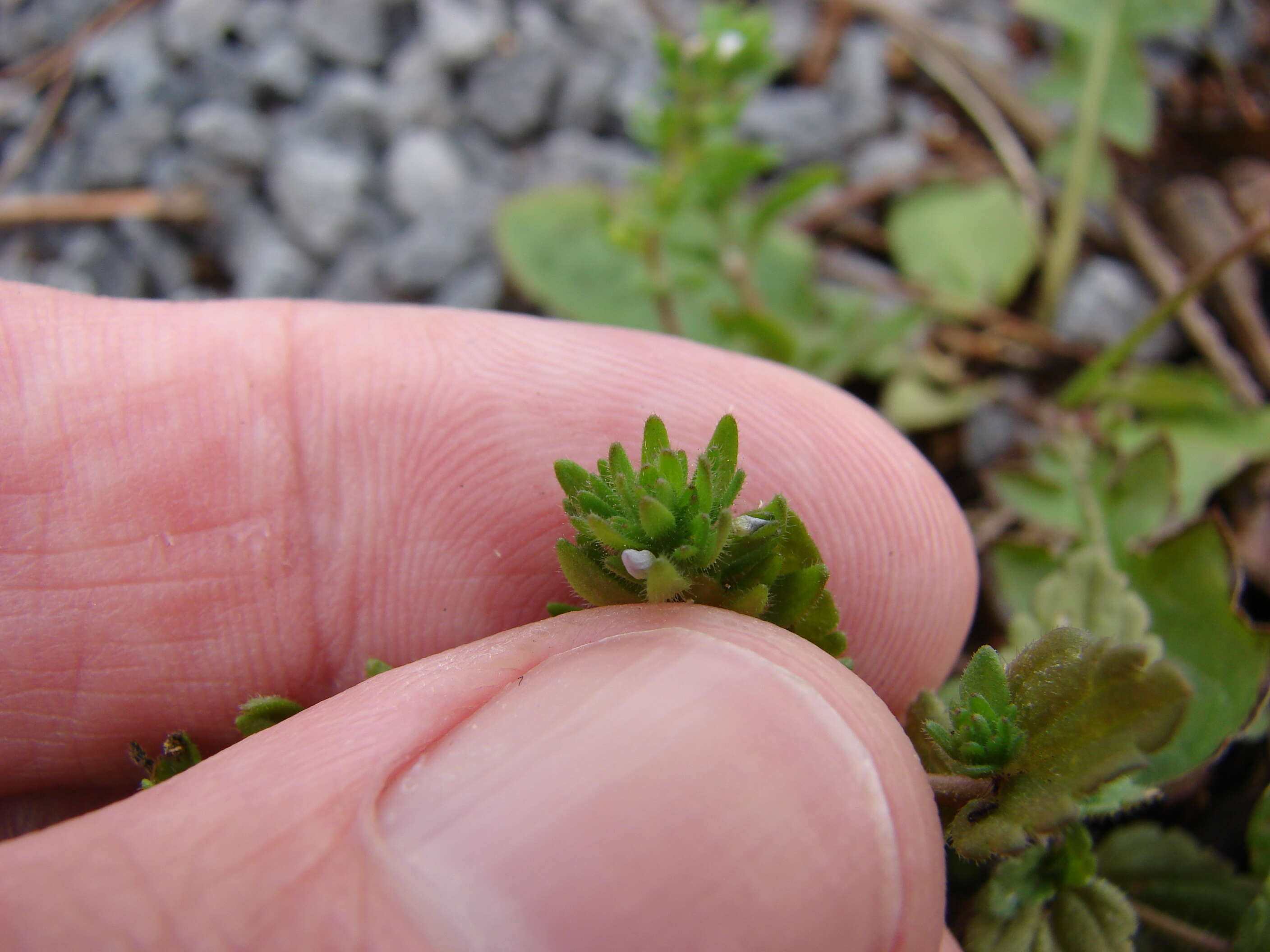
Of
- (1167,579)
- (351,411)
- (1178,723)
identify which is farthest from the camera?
(1167,579)

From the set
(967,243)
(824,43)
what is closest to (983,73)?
(824,43)

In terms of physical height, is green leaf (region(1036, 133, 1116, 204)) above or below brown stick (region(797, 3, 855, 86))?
below

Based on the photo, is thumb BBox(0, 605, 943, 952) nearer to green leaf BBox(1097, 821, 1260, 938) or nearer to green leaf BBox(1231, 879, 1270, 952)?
green leaf BBox(1231, 879, 1270, 952)

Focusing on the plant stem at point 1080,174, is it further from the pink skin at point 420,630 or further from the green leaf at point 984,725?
the green leaf at point 984,725

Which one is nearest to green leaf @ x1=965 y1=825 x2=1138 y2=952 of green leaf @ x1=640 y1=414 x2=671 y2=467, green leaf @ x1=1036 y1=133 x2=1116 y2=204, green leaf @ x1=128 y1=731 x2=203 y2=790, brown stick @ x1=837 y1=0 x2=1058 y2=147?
green leaf @ x1=640 y1=414 x2=671 y2=467

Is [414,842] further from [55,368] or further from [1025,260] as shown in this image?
[1025,260]

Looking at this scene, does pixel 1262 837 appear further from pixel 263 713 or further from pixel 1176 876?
pixel 263 713

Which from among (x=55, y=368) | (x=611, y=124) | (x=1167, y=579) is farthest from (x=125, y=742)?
(x=611, y=124)
